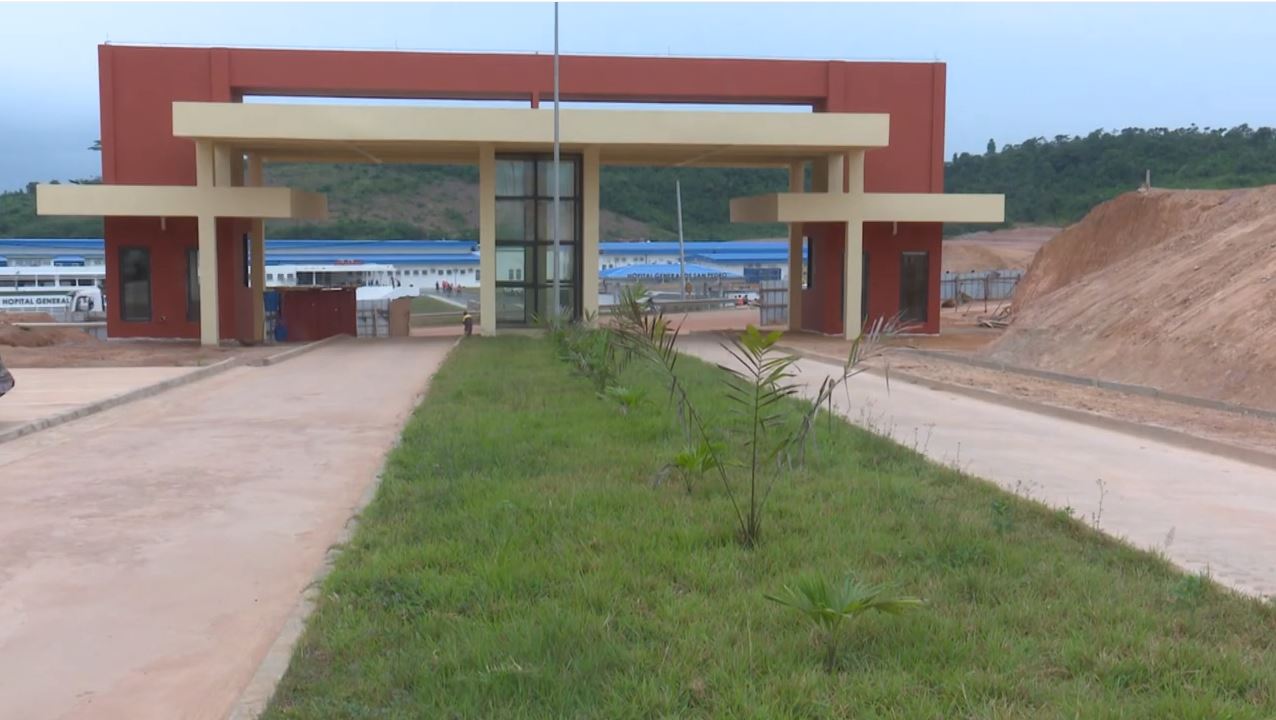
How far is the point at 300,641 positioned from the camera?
5.58m

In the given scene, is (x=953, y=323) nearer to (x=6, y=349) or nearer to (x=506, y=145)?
(x=506, y=145)

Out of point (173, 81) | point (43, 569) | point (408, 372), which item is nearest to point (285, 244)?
point (173, 81)

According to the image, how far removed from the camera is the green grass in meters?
4.78

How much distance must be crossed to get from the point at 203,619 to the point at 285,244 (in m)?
79.6

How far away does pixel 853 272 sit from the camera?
30.5 m

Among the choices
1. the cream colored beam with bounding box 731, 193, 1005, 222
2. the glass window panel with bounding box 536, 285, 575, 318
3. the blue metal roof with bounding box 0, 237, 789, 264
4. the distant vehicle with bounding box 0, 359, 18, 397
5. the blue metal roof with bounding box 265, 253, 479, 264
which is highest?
the cream colored beam with bounding box 731, 193, 1005, 222

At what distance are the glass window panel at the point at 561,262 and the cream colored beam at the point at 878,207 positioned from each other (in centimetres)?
509

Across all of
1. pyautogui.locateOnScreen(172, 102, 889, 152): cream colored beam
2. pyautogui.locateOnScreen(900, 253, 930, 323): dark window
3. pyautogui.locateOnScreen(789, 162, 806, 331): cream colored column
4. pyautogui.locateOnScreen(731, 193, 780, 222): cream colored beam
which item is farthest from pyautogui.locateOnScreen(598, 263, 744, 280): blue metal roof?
pyautogui.locateOnScreen(172, 102, 889, 152): cream colored beam

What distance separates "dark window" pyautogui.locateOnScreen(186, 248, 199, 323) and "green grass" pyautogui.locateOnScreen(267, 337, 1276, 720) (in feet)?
77.9

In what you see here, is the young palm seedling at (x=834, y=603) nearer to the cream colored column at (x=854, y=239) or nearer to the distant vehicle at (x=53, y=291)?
the cream colored column at (x=854, y=239)

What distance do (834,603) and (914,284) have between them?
29.2 metres

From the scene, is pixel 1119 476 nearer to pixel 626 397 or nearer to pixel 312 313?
pixel 626 397

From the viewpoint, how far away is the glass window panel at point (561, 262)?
102ft

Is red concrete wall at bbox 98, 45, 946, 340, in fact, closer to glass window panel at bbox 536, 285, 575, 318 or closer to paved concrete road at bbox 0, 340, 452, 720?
glass window panel at bbox 536, 285, 575, 318
